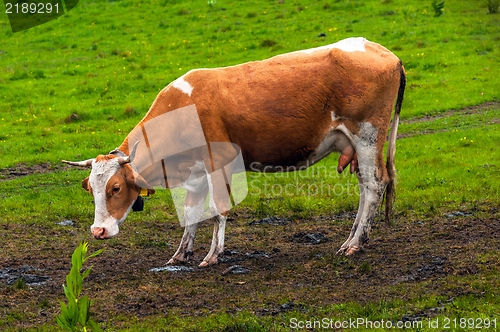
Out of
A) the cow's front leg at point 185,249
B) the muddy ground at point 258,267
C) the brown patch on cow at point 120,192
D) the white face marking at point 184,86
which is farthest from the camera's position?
the cow's front leg at point 185,249

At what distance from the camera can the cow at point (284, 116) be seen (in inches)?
414

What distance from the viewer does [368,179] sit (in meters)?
10.8

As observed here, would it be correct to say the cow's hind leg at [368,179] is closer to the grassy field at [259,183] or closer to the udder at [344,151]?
the udder at [344,151]

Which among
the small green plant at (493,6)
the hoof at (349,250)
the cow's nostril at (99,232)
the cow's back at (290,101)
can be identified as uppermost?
the cow's back at (290,101)

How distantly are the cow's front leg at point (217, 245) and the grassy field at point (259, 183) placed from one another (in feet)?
1.76

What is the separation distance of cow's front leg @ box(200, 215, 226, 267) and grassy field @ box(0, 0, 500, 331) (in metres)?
0.54

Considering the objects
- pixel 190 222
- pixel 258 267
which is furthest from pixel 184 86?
pixel 258 267

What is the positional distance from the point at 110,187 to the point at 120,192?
0.63 ft

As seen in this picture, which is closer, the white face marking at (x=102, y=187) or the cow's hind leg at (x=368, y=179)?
the white face marking at (x=102, y=187)

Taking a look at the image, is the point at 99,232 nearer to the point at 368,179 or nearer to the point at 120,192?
the point at 120,192

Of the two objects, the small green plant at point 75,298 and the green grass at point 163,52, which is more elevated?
the small green plant at point 75,298

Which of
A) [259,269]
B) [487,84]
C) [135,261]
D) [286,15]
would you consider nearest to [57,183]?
[135,261]

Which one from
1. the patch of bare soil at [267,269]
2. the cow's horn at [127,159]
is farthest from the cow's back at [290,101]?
the patch of bare soil at [267,269]

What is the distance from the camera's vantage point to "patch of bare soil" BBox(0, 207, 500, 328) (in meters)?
8.68
